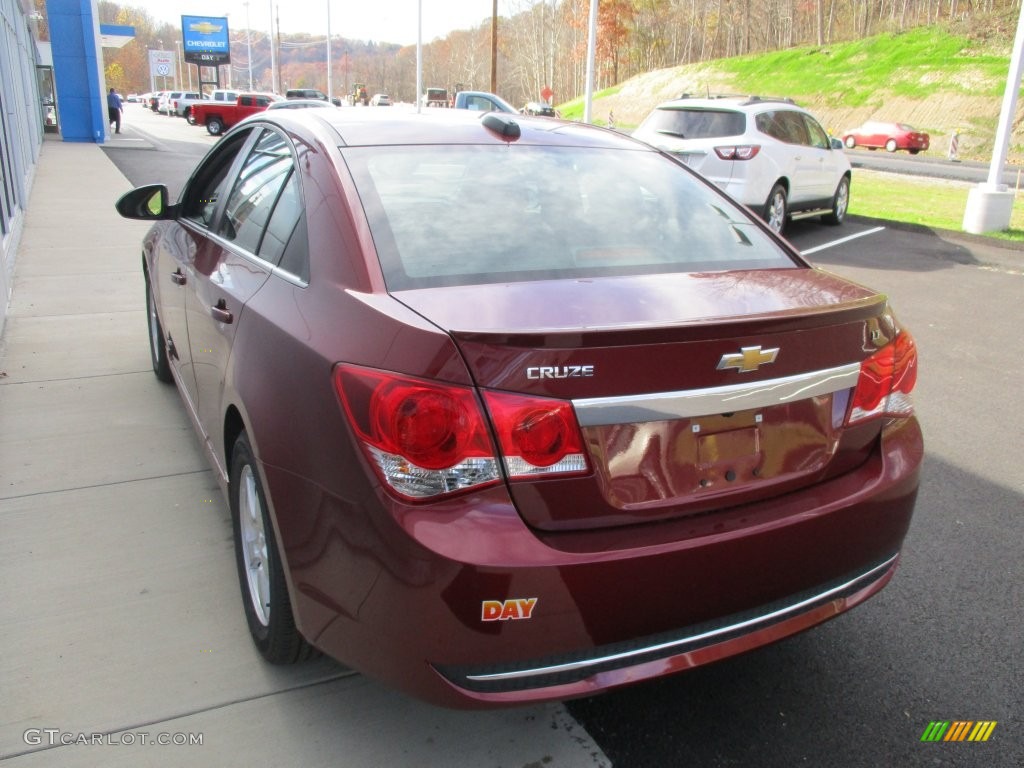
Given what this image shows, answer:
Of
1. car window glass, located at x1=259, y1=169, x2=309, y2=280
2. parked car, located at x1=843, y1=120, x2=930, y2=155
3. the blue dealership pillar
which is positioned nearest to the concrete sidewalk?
car window glass, located at x1=259, y1=169, x2=309, y2=280

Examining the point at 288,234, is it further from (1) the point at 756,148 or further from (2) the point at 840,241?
(2) the point at 840,241

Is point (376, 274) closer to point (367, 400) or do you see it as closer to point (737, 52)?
point (367, 400)

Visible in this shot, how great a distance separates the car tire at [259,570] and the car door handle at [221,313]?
438 mm

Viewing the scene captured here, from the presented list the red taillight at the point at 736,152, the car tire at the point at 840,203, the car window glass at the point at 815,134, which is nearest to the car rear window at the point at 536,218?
the red taillight at the point at 736,152

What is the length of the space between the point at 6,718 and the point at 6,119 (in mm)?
9818

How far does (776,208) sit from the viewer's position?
11.3 meters

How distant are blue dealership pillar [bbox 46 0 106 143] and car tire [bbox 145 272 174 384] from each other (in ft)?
89.1

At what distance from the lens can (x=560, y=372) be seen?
1.92m

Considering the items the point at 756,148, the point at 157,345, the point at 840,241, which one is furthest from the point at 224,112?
the point at 157,345

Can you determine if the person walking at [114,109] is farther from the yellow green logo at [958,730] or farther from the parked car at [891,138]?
the yellow green logo at [958,730]

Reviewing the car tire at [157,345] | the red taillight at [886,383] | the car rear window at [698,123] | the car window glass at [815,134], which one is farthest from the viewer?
the car window glass at [815,134]

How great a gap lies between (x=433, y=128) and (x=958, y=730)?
2571 mm

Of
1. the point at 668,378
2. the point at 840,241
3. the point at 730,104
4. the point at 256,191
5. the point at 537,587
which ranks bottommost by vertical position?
the point at 840,241

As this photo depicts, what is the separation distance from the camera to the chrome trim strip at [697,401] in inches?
76.7
